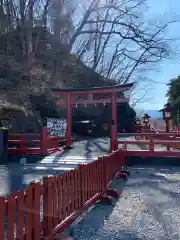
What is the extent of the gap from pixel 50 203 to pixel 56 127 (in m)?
10.0

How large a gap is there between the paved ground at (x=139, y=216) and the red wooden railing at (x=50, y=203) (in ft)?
1.04

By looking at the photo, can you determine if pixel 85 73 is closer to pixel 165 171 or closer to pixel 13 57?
pixel 13 57

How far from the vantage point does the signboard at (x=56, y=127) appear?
13281mm

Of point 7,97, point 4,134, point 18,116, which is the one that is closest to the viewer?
point 4,134

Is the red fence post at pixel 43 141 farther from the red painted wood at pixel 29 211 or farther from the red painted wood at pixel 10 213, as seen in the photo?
the red painted wood at pixel 10 213

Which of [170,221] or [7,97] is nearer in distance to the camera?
[170,221]

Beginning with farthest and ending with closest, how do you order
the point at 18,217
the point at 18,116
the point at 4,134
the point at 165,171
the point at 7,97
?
1. the point at 7,97
2. the point at 18,116
3. the point at 4,134
4. the point at 165,171
5. the point at 18,217

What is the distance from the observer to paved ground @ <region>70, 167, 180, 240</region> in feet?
14.0

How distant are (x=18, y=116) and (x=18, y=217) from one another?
13.8 meters

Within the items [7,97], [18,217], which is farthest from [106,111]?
[18,217]

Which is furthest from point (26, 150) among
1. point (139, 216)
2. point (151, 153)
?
point (139, 216)

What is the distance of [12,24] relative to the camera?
24.3m

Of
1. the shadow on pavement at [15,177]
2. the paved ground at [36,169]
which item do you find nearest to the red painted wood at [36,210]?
the paved ground at [36,169]

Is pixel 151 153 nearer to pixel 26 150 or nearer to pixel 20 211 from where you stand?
pixel 26 150
